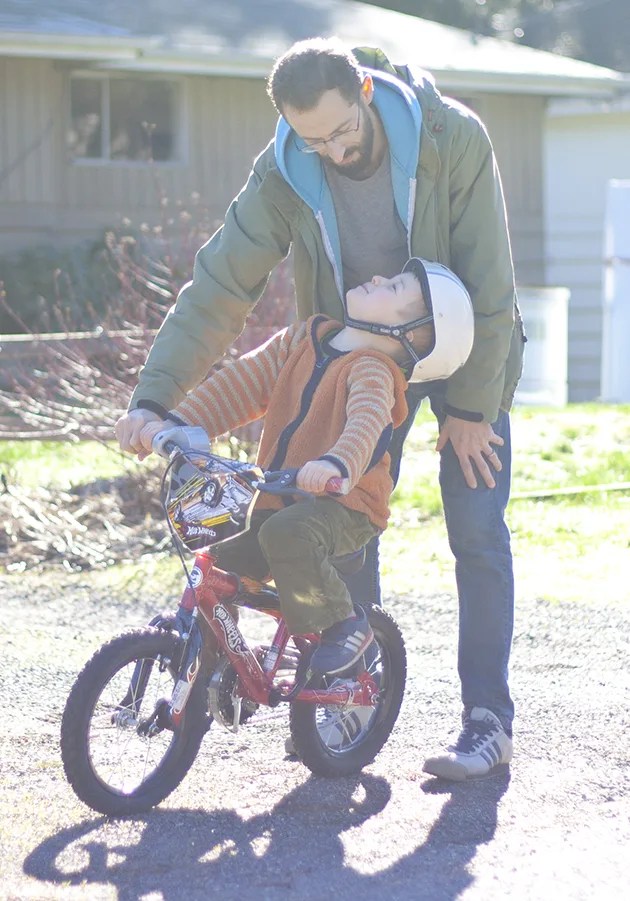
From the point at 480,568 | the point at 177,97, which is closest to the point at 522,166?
the point at 177,97

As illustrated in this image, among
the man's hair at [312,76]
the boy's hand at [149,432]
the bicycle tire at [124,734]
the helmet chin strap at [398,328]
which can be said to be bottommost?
the bicycle tire at [124,734]

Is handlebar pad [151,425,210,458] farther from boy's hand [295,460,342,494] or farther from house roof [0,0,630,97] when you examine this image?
house roof [0,0,630,97]

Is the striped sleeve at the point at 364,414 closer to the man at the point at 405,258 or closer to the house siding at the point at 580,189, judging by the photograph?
the man at the point at 405,258

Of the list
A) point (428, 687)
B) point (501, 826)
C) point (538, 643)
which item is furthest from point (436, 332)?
point (538, 643)

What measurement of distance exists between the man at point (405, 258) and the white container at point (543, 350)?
10.0 metres

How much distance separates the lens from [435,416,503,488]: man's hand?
414cm

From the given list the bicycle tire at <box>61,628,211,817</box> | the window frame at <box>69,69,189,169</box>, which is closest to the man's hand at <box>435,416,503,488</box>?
the bicycle tire at <box>61,628,211,817</box>

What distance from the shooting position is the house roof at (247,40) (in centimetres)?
1608

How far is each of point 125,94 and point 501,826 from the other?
15.6 metres

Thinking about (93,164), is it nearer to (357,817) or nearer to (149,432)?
(149,432)

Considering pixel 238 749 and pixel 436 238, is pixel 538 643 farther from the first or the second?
pixel 436 238

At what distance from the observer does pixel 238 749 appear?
4.43 m

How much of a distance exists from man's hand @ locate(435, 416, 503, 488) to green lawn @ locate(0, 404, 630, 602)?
246 centimetres

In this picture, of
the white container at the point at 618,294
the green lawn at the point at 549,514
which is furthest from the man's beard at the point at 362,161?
the white container at the point at 618,294
